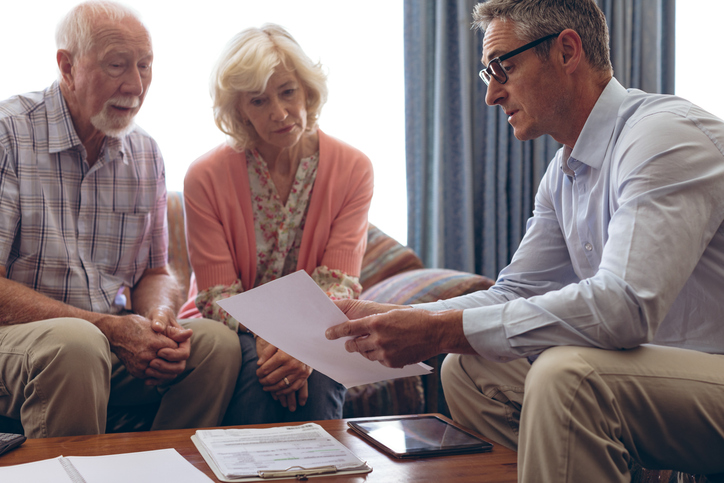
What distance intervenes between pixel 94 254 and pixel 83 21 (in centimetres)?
60

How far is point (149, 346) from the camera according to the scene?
135cm

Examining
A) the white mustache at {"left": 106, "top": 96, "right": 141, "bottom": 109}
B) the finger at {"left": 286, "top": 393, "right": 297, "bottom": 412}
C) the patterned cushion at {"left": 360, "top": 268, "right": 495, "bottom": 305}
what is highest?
the white mustache at {"left": 106, "top": 96, "right": 141, "bottom": 109}

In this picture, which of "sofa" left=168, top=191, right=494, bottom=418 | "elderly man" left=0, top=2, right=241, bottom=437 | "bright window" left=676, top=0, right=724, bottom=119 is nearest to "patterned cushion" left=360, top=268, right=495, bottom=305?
"sofa" left=168, top=191, right=494, bottom=418

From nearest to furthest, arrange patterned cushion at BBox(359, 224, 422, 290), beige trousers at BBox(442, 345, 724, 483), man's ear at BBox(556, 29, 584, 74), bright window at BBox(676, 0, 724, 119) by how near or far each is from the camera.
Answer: beige trousers at BBox(442, 345, 724, 483) → man's ear at BBox(556, 29, 584, 74) → patterned cushion at BBox(359, 224, 422, 290) → bright window at BBox(676, 0, 724, 119)

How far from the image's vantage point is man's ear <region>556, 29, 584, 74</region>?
1.12m

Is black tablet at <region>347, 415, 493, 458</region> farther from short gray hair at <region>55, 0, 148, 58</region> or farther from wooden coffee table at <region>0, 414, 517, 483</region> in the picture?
short gray hair at <region>55, 0, 148, 58</region>

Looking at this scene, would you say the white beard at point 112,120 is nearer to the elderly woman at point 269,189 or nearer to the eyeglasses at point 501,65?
the elderly woman at point 269,189

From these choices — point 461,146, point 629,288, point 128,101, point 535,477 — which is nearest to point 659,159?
point 629,288

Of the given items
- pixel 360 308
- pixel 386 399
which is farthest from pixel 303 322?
pixel 386 399

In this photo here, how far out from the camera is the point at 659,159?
0.89 metres

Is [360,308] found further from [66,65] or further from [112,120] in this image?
[66,65]

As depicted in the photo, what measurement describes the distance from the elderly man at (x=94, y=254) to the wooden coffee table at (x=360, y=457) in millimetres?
231

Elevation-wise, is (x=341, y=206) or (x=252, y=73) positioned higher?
(x=252, y=73)

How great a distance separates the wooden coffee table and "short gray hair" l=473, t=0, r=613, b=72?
2.43 ft
